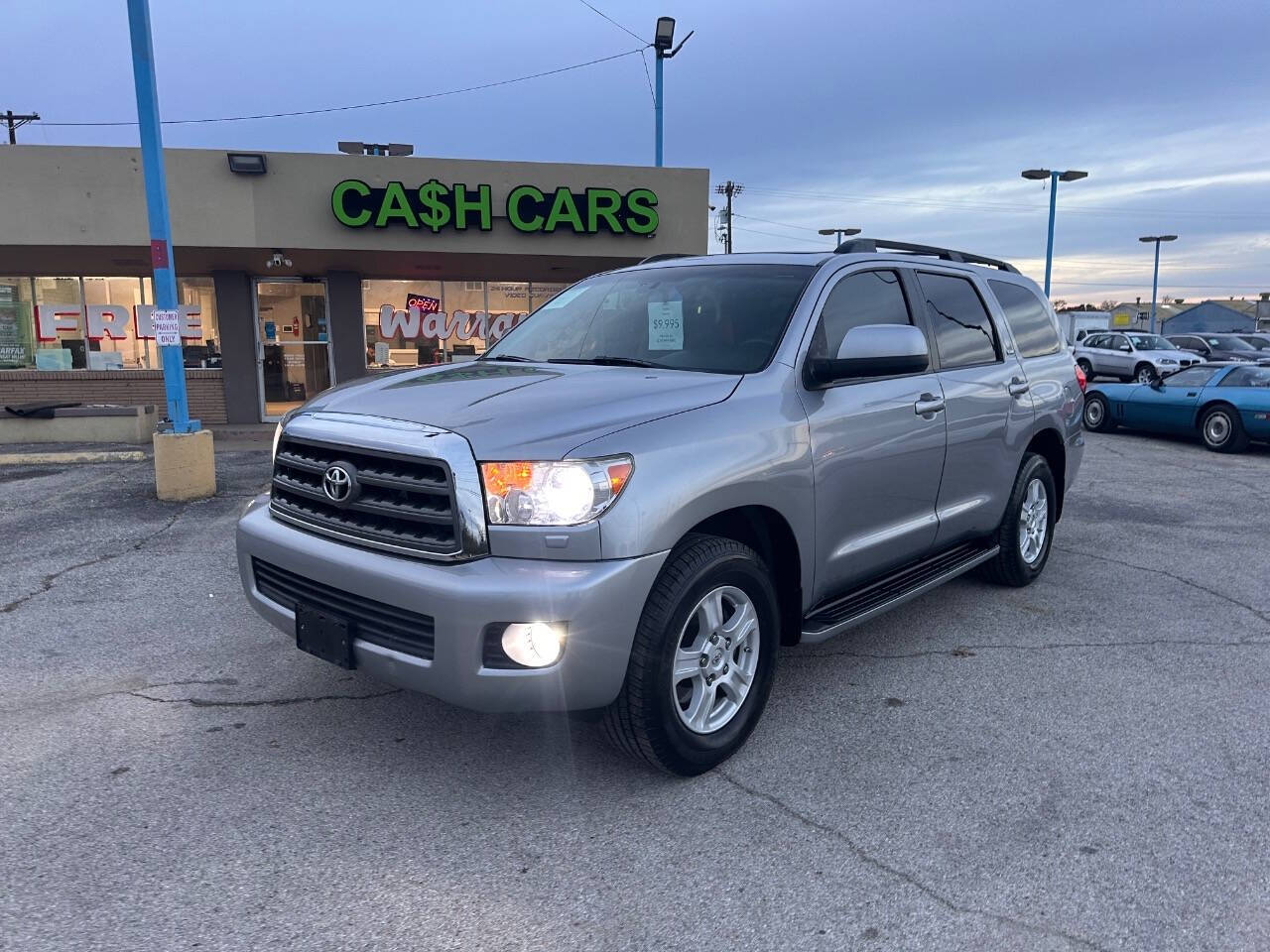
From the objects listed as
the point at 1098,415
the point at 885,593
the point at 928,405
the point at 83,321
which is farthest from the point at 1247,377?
the point at 83,321

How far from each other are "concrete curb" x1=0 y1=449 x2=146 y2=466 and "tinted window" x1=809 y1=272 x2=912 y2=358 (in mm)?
9676

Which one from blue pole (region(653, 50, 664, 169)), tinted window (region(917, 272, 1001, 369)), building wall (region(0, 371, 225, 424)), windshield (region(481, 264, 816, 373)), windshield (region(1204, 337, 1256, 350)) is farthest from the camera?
windshield (region(1204, 337, 1256, 350))

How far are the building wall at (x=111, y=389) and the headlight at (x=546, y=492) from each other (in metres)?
14.8

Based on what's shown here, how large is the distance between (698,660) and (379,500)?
1.26 meters

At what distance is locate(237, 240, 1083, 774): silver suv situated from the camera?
287cm

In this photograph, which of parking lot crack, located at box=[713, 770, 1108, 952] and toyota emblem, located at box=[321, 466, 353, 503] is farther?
toyota emblem, located at box=[321, 466, 353, 503]

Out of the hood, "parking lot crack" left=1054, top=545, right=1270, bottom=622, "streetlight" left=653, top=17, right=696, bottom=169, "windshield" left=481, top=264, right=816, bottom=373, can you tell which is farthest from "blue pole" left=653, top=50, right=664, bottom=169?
the hood

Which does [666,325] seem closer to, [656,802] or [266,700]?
[656,802]

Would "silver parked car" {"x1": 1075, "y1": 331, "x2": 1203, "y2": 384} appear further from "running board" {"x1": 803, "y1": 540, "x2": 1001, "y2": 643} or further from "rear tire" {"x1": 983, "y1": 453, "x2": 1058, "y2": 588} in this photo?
"running board" {"x1": 803, "y1": 540, "x2": 1001, "y2": 643}

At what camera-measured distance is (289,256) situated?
1478 centimetres

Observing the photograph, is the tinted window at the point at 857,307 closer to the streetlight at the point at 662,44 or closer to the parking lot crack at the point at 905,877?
the parking lot crack at the point at 905,877

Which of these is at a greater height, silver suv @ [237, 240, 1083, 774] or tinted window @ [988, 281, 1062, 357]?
tinted window @ [988, 281, 1062, 357]

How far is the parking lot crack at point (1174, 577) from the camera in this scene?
539 cm

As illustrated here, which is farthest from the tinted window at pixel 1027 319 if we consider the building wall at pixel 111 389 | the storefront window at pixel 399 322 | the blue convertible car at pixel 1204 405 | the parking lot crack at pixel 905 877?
the building wall at pixel 111 389
